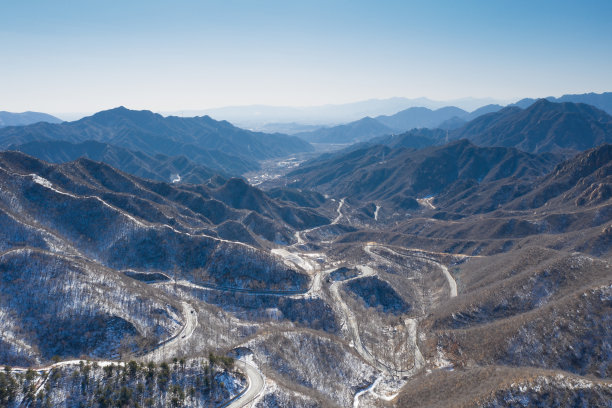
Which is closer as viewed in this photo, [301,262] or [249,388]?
[249,388]

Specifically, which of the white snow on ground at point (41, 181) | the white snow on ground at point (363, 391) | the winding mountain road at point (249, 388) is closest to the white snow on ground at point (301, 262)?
the white snow on ground at point (363, 391)

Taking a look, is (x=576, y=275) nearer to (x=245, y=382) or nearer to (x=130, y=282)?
(x=245, y=382)

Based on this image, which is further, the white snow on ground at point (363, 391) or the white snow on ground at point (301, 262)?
the white snow on ground at point (301, 262)

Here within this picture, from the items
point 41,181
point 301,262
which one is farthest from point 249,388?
point 41,181

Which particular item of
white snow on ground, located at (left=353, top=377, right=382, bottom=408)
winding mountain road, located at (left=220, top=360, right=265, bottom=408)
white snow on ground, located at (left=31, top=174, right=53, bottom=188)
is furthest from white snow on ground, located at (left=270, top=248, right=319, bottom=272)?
white snow on ground, located at (left=31, top=174, right=53, bottom=188)

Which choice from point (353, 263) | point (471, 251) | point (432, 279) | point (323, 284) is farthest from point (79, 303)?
point (471, 251)

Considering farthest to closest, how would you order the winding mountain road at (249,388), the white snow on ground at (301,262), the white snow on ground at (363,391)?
1. the white snow on ground at (301,262)
2. the white snow on ground at (363,391)
3. the winding mountain road at (249,388)

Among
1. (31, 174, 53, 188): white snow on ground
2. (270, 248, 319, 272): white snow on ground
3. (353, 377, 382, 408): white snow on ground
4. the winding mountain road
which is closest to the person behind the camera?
the winding mountain road

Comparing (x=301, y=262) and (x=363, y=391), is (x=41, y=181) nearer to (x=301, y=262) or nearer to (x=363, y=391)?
(x=301, y=262)

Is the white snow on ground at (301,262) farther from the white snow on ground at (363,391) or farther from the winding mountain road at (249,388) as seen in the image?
the winding mountain road at (249,388)

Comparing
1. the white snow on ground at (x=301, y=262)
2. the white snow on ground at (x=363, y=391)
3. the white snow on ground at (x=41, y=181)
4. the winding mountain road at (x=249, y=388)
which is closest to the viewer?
the winding mountain road at (x=249, y=388)

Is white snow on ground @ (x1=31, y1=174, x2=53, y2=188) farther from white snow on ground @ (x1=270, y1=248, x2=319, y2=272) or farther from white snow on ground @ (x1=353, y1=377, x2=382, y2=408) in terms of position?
white snow on ground @ (x1=353, y1=377, x2=382, y2=408)
